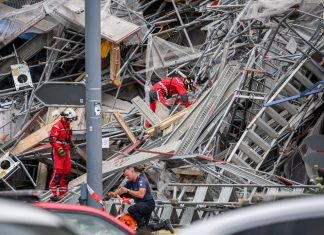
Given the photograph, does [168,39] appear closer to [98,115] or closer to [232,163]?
[232,163]

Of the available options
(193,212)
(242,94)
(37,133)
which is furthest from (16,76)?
(193,212)

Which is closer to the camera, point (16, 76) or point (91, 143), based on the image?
point (91, 143)

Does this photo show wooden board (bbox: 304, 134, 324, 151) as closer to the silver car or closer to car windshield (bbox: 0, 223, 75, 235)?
the silver car

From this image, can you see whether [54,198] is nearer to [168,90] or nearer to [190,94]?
[168,90]

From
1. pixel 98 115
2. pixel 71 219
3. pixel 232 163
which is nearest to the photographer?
pixel 71 219

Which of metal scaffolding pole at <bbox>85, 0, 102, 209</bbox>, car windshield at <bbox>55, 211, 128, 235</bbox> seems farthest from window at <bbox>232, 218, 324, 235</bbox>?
metal scaffolding pole at <bbox>85, 0, 102, 209</bbox>

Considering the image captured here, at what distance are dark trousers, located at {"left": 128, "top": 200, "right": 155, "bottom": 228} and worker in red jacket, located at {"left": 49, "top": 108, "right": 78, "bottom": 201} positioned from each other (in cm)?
504

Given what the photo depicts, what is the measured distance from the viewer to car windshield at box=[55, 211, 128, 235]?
25.7ft

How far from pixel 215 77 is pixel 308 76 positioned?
2075mm

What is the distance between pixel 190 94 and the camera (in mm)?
20953

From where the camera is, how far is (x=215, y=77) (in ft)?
64.4

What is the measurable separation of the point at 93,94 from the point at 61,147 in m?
6.13

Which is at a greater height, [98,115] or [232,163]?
[98,115]

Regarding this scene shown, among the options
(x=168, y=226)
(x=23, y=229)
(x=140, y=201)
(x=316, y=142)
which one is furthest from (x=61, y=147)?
(x=23, y=229)
